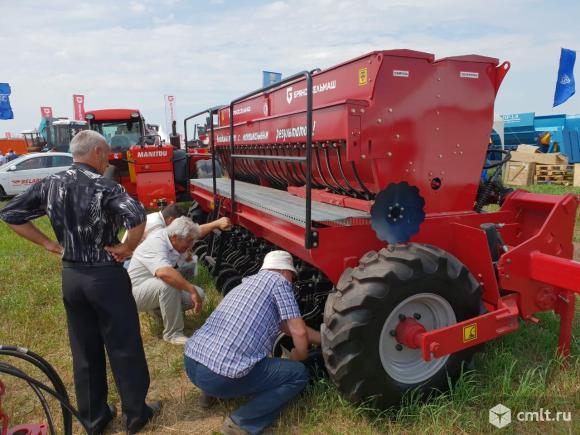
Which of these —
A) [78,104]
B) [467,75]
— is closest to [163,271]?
[467,75]

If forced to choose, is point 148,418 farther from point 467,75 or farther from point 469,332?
point 467,75

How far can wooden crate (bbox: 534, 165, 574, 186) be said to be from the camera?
1328 cm

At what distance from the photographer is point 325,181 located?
4.09 metres

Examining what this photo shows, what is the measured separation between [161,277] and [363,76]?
7.27 feet

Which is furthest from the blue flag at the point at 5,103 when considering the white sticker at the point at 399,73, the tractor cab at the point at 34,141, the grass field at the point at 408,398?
the white sticker at the point at 399,73

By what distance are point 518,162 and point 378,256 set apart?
42.8 ft

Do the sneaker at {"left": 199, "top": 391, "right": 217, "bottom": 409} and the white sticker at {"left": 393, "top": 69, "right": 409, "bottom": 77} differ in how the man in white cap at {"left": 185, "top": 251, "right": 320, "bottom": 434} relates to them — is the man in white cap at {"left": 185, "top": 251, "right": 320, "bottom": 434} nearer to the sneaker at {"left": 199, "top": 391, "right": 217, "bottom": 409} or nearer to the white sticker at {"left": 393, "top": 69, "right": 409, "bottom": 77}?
the sneaker at {"left": 199, "top": 391, "right": 217, "bottom": 409}

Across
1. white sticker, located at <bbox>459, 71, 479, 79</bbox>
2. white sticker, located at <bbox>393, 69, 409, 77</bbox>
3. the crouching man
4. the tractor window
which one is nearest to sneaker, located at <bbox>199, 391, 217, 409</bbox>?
the crouching man

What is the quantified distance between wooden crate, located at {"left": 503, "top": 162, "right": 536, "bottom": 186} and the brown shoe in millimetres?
12619

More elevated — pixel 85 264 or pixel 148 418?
pixel 85 264

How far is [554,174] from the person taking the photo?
1355cm

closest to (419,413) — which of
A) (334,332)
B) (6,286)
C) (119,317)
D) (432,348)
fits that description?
(432,348)

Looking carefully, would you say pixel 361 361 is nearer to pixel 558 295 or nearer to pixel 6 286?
pixel 558 295

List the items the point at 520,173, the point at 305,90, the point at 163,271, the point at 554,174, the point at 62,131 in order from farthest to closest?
1. the point at 62,131
2. the point at 520,173
3. the point at 554,174
4. the point at 305,90
5. the point at 163,271
